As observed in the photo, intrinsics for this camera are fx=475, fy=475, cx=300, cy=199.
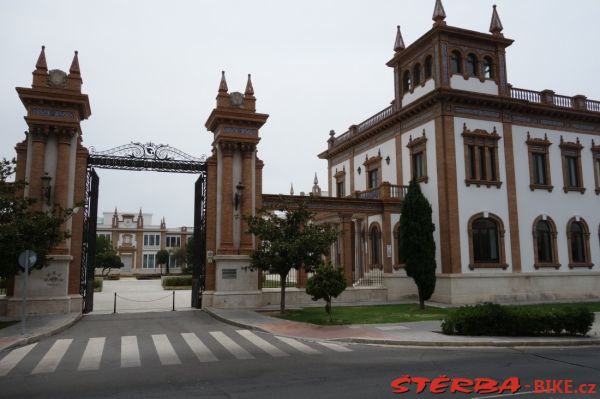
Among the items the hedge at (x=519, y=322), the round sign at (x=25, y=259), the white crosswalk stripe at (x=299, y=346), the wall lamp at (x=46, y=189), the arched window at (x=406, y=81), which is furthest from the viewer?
the arched window at (x=406, y=81)

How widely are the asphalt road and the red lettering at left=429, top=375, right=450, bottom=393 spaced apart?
0.14 metres

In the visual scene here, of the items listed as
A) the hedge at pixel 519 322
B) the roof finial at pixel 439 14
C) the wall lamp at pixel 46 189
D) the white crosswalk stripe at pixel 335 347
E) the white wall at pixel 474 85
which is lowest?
the white crosswalk stripe at pixel 335 347

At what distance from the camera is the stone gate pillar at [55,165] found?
18.9 metres

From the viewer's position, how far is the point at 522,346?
43.1 feet

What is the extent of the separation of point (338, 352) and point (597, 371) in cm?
577

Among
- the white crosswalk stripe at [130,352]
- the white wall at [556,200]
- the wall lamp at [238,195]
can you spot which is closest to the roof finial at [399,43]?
the white wall at [556,200]

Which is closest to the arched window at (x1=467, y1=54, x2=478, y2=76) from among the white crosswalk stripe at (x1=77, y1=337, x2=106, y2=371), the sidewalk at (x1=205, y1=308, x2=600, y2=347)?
the sidewalk at (x1=205, y1=308, x2=600, y2=347)

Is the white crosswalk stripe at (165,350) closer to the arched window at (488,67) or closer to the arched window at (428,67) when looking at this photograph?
the arched window at (428,67)

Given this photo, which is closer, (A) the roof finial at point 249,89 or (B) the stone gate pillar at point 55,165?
(B) the stone gate pillar at point 55,165

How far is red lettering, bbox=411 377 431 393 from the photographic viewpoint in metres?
8.57

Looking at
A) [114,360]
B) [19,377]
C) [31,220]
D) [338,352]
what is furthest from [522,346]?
[31,220]

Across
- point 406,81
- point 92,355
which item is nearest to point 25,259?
point 92,355

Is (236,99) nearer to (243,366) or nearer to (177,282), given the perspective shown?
(243,366)

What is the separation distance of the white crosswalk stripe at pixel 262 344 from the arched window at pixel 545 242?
19.0 m
